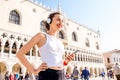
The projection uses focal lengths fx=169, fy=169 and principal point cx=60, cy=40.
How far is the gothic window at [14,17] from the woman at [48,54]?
70.7 ft

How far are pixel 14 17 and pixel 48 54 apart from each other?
72.6ft

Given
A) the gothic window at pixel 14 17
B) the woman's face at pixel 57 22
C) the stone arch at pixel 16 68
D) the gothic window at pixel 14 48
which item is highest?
the gothic window at pixel 14 17

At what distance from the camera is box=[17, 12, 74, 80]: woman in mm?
1634

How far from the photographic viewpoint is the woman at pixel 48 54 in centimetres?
163

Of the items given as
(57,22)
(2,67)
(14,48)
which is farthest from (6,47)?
(57,22)

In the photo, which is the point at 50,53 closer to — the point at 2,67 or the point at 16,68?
the point at 2,67

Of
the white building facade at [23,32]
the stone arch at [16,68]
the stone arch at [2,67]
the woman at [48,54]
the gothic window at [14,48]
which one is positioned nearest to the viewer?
the woman at [48,54]

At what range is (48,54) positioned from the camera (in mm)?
1721

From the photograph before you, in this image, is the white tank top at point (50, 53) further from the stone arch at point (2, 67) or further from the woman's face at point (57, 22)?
the stone arch at point (2, 67)

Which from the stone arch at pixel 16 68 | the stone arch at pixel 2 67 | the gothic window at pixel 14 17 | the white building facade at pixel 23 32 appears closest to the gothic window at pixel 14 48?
the white building facade at pixel 23 32

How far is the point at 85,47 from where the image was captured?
35.8 meters

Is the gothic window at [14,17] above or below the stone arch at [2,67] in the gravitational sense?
above

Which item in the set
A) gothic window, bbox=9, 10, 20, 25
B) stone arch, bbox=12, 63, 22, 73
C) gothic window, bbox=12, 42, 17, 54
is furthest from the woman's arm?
gothic window, bbox=9, 10, 20, 25

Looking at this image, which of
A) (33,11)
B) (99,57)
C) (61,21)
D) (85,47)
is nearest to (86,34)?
(85,47)
